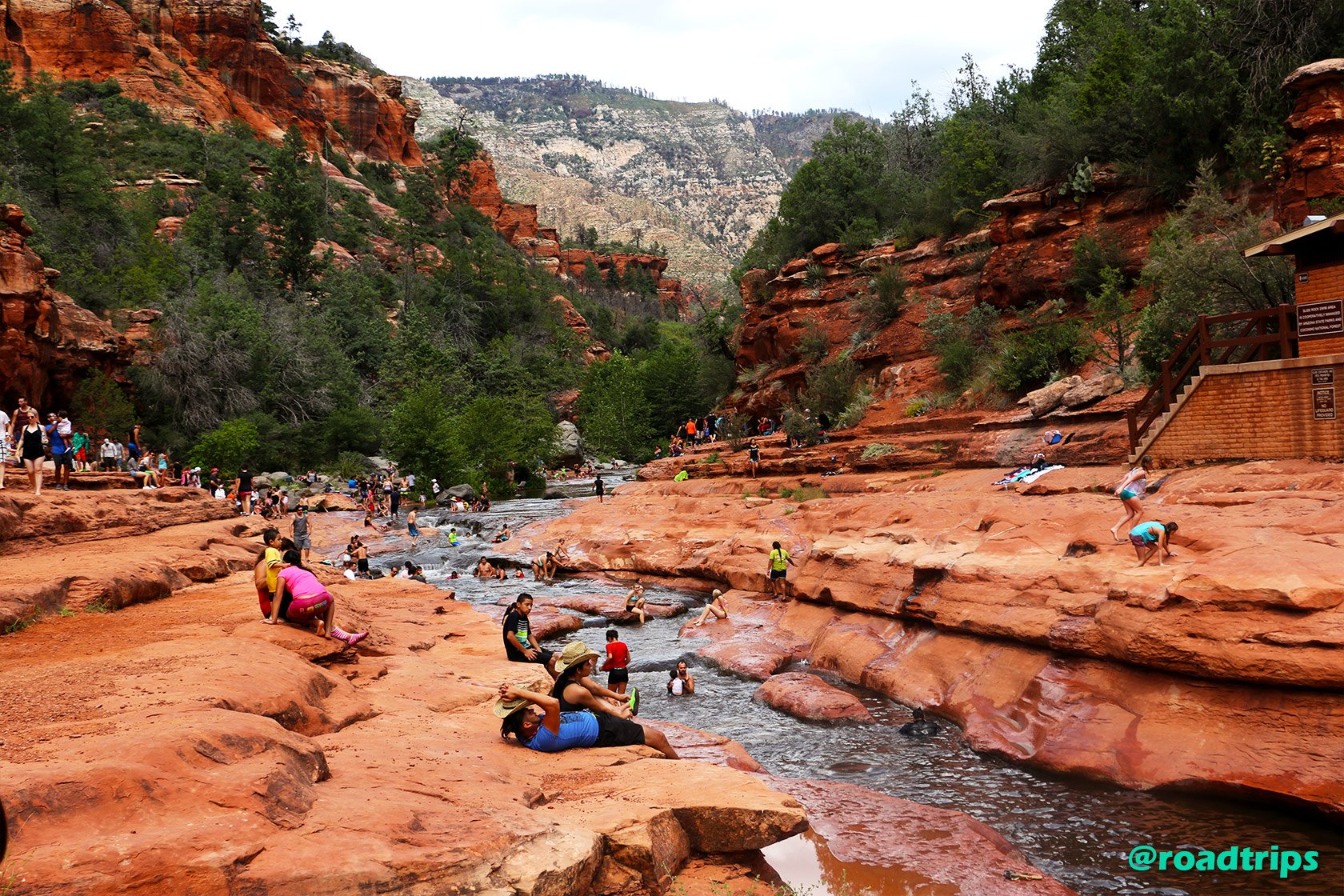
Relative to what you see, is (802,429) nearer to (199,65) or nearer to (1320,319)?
(1320,319)

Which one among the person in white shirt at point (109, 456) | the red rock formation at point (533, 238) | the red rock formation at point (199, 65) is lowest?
the person in white shirt at point (109, 456)

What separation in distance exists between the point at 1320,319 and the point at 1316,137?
781 cm

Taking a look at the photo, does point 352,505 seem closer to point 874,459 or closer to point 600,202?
point 874,459

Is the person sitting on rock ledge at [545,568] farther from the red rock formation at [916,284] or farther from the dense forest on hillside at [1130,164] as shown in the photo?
the dense forest on hillside at [1130,164]

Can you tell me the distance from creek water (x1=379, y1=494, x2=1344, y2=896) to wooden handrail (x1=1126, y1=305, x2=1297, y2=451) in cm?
880

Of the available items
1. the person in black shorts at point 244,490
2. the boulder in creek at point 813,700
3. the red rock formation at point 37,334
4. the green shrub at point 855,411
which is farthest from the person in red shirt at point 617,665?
the green shrub at point 855,411

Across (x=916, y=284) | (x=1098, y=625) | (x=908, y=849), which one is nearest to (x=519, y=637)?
(x=908, y=849)

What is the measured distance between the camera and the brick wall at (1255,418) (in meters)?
13.8

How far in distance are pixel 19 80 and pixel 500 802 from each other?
7755 centimetres

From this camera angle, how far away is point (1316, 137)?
19.7m

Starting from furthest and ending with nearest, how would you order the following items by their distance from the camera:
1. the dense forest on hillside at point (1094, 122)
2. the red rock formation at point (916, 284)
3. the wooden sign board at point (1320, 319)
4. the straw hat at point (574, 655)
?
1. the red rock formation at point (916, 284)
2. the dense forest on hillside at point (1094, 122)
3. the wooden sign board at point (1320, 319)
4. the straw hat at point (574, 655)

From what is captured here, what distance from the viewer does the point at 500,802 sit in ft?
18.0

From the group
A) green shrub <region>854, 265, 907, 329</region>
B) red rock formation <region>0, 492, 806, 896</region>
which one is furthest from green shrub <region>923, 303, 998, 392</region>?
red rock formation <region>0, 492, 806, 896</region>

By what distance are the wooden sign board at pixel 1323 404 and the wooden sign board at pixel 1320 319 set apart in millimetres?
1448
